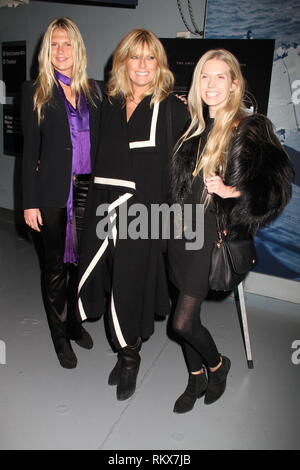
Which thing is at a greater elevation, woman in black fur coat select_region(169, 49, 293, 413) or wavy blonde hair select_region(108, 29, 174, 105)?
wavy blonde hair select_region(108, 29, 174, 105)

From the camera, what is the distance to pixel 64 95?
6.05 feet

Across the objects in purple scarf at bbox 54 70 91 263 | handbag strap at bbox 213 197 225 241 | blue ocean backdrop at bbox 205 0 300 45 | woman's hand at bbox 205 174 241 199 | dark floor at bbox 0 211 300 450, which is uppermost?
blue ocean backdrop at bbox 205 0 300 45

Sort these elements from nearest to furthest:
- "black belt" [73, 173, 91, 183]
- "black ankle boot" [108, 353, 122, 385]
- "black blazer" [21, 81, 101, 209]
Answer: "black blazer" [21, 81, 101, 209], "black belt" [73, 173, 91, 183], "black ankle boot" [108, 353, 122, 385]

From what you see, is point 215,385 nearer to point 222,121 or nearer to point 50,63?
point 222,121

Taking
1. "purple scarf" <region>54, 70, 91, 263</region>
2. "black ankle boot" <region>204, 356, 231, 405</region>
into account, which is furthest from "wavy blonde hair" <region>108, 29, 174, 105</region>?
"black ankle boot" <region>204, 356, 231, 405</region>

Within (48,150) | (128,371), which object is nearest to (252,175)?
(48,150)

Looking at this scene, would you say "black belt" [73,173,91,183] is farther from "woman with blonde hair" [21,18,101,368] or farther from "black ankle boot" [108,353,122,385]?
"black ankle boot" [108,353,122,385]

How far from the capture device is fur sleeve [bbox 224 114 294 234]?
1.47 meters

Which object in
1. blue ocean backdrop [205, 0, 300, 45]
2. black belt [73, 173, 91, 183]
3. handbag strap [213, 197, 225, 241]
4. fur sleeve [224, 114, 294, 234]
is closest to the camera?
fur sleeve [224, 114, 294, 234]

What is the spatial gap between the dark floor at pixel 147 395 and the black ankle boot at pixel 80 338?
37 mm

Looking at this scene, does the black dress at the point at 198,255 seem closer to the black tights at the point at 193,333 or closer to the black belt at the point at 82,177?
the black tights at the point at 193,333

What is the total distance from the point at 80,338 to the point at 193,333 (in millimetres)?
958

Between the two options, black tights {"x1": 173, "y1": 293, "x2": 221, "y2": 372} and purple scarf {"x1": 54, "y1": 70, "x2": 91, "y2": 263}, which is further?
purple scarf {"x1": 54, "y1": 70, "x2": 91, "y2": 263}

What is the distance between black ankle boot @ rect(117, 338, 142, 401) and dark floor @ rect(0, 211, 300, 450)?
55mm
